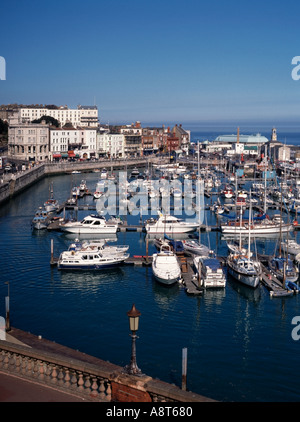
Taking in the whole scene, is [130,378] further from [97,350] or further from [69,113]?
[69,113]

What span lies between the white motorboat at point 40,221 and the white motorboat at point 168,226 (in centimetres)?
748

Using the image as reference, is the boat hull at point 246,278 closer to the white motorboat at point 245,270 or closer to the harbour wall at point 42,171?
the white motorboat at point 245,270

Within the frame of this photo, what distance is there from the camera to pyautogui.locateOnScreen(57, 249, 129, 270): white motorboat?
2625cm

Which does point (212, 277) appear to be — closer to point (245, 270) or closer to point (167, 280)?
point (245, 270)

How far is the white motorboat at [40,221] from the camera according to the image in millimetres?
36562

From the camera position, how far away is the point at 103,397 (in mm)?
8008

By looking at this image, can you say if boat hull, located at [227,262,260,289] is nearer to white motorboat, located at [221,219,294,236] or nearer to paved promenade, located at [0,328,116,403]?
white motorboat, located at [221,219,294,236]

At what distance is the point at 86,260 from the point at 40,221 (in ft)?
40.8

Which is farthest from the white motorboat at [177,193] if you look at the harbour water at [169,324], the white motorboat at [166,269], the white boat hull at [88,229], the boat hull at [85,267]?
the white motorboat at [166,269]

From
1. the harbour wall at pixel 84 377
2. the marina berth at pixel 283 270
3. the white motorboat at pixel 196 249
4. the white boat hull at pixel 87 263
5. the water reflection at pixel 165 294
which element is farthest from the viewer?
the white motorboat at pixel 196 249

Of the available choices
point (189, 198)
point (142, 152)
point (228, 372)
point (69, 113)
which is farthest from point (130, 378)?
point (69, 113)

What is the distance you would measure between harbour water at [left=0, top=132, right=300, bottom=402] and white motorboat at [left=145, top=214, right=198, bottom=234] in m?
8.33

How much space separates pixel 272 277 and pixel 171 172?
51297mm

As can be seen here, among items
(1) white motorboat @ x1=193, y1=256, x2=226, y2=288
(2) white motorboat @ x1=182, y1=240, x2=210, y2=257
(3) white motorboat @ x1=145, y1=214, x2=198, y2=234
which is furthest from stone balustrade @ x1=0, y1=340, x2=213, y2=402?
(3) white motorboat @ x1=145, y1=214, x2=198, y2=234
